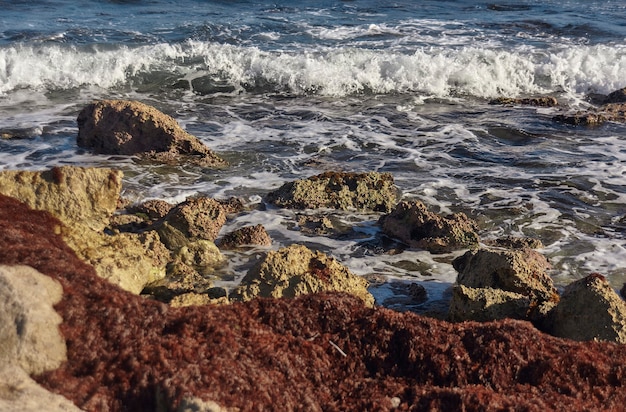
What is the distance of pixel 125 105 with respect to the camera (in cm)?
946

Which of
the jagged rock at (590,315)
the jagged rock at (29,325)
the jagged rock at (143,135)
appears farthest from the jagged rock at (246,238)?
the jagged rock at (29,325)

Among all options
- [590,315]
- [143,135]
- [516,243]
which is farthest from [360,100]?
[590,315]

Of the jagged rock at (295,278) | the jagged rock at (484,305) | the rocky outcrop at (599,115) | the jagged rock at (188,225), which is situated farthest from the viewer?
the rocky outcrop at (599,115)

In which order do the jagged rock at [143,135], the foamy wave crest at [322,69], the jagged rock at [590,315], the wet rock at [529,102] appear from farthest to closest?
the foamy wave crest at [322,69] < the wet rock at [529,102] < the jagged rock at [143,135] < the jagged rock at [590,315]

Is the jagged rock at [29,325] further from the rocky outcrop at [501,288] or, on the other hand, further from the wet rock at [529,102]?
the wet rock at [529,102]

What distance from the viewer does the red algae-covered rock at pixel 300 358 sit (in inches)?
110

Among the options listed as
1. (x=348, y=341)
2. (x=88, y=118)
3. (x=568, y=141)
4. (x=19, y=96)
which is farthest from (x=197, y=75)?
(x=348, y=341)

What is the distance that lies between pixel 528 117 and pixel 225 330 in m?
10.3

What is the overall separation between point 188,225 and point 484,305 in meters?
2.94

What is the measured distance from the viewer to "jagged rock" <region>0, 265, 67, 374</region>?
2811 mm

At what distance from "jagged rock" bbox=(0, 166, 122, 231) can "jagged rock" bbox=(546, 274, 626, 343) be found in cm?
380

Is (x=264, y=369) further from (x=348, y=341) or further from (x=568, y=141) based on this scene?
(x=568, y=141)

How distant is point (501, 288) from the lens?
18.4ft

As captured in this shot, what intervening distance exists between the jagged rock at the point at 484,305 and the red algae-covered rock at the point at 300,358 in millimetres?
1459
